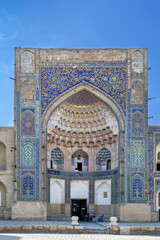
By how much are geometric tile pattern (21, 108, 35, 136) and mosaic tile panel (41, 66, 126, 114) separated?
2.24 feet

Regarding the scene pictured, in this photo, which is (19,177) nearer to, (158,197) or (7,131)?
(7,131)

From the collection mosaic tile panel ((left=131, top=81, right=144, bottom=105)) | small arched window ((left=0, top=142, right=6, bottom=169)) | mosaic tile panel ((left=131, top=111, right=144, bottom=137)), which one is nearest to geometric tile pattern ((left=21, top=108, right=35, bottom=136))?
small arched window ((left=0, top=142, right=6, bottom=169))

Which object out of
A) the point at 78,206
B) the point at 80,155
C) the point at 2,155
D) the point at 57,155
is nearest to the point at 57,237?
the point at 78,206

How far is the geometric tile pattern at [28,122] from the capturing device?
18.2 metres

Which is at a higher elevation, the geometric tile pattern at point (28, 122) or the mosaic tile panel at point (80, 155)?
the geometric tile pattern at point (28, 122)

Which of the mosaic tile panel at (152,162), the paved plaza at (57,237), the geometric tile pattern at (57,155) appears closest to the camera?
the paved plaza at (57,237)

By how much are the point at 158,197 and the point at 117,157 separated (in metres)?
2.92

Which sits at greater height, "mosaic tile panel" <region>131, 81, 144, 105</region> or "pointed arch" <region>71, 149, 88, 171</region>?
"mosaic tile panel" <region>131, 81, 144, 105</region>

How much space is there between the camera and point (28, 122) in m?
18.3

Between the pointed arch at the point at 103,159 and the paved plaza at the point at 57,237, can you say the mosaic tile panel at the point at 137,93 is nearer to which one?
the pointed arch at the point at 103,159

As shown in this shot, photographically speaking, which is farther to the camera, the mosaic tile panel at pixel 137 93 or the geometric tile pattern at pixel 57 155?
the geometric tile pattern at pixel 57 155

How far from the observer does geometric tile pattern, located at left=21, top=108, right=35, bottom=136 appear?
1820 centimetres

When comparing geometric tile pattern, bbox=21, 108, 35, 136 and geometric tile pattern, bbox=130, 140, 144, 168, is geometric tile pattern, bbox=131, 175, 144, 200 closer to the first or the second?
geometric tile pattern, bbox=130, 140, 144, 168

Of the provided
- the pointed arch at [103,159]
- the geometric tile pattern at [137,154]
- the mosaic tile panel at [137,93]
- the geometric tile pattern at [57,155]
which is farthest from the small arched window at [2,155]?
the mosaic tile panel at [137,93]
